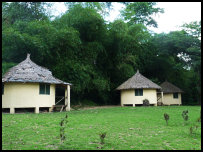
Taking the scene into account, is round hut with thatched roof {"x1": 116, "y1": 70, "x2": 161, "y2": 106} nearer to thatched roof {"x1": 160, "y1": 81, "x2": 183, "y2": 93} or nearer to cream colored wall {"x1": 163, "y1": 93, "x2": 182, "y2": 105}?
thatched roof {"x1": 160, "y1": 81, "x2": 183, "y2": 93}

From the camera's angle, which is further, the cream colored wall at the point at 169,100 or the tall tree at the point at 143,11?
the tall tree at the point at 143,11

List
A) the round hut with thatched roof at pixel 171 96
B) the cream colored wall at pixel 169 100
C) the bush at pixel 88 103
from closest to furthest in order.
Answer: the bush at pixel 88 103, the round hut with thatched roof at pixel 171 96, the cream colored wall at pixel 169 100

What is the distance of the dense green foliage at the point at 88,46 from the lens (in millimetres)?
20688

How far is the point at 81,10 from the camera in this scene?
2266 cm

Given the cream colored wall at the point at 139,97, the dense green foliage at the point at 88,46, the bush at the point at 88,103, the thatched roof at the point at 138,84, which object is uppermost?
the dense green foliage at the point at 88,46

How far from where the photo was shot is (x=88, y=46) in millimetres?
23656

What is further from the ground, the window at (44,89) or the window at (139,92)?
the window at (44,89)

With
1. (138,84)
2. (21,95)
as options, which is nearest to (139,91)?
(138,84)

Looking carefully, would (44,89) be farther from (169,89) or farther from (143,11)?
(143,11)

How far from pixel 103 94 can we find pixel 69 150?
20.0 m

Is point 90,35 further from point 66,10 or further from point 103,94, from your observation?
point 103,94

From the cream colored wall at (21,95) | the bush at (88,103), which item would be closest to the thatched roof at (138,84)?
the bush at (88,103)

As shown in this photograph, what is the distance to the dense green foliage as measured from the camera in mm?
20688

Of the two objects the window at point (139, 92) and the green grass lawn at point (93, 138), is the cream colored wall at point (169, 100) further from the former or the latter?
the green grass lawn at point (93, 138)
